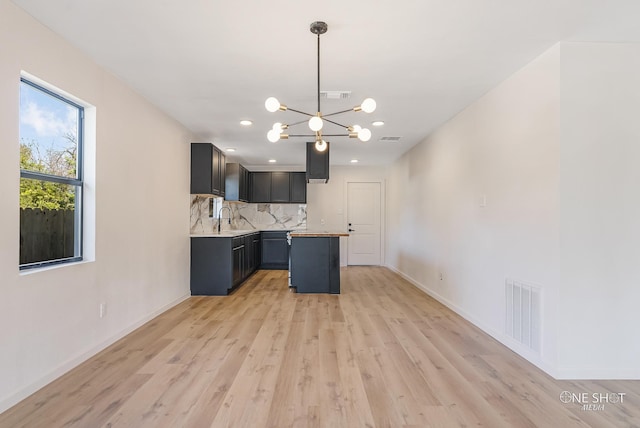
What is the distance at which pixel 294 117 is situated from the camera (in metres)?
4.39

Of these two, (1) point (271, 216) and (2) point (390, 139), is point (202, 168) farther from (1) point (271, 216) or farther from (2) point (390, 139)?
(1) point (271, 216)

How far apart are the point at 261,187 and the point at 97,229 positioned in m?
5.08

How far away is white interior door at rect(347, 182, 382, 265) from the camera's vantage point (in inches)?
327

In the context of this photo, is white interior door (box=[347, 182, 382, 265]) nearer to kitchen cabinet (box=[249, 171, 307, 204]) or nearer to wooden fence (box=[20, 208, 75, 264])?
kitchen cabinet (box=[249, 171, 307, 204])

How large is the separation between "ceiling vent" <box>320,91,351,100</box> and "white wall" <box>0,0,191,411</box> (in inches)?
79.2

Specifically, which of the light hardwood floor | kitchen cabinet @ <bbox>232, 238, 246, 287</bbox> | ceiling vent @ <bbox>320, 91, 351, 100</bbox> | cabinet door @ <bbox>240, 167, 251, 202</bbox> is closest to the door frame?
cabinet door @ <bbox>240, 167, 251, 202</bbox>

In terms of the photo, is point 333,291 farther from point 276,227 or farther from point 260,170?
point 260,170

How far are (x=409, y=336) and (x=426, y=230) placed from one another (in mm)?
2445

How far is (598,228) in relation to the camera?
8.41ft

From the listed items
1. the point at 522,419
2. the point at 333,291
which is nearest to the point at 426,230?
the point at 333,291

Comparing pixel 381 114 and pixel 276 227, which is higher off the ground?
pixel 381 114

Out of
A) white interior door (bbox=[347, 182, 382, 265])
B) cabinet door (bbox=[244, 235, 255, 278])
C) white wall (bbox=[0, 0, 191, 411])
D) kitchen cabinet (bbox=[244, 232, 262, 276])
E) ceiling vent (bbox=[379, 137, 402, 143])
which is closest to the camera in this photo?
white wall (bbox=[0, 0, 191, 411])

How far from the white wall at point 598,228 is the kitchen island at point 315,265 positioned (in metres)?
3.28

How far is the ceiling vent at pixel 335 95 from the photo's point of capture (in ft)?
11.5
